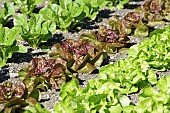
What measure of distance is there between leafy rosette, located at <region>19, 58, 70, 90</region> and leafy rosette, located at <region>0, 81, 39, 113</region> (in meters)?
0.16

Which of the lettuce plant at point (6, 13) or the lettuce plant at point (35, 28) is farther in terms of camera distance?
the lettuce plant at point (6, 13)

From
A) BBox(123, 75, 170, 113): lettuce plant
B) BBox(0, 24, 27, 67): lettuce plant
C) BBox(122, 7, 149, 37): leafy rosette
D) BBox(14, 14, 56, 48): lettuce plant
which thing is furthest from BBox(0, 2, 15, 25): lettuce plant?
BBox(123, 75, 170, 113): lettuce plant

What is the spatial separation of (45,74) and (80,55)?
1.71 feet

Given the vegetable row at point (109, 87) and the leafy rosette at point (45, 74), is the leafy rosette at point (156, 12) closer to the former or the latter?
the vegetable row at point (109, 87)

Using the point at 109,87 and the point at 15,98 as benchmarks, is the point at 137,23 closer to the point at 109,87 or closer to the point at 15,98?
the point at 109,87

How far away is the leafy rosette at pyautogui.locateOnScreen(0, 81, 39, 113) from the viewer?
3.99 m

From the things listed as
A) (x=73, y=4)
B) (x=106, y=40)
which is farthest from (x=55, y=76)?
(x=73, y=4)

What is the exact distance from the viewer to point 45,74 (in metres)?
4.44

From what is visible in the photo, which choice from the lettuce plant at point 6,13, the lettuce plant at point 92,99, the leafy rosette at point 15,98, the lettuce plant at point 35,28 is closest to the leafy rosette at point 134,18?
the lettuce plant at point 35,28

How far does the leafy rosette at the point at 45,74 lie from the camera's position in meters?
4.39

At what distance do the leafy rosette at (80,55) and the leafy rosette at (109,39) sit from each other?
20cm

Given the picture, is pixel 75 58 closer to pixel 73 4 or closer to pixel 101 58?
pixel 101 58

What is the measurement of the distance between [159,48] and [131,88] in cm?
72

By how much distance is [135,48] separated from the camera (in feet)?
16.3
